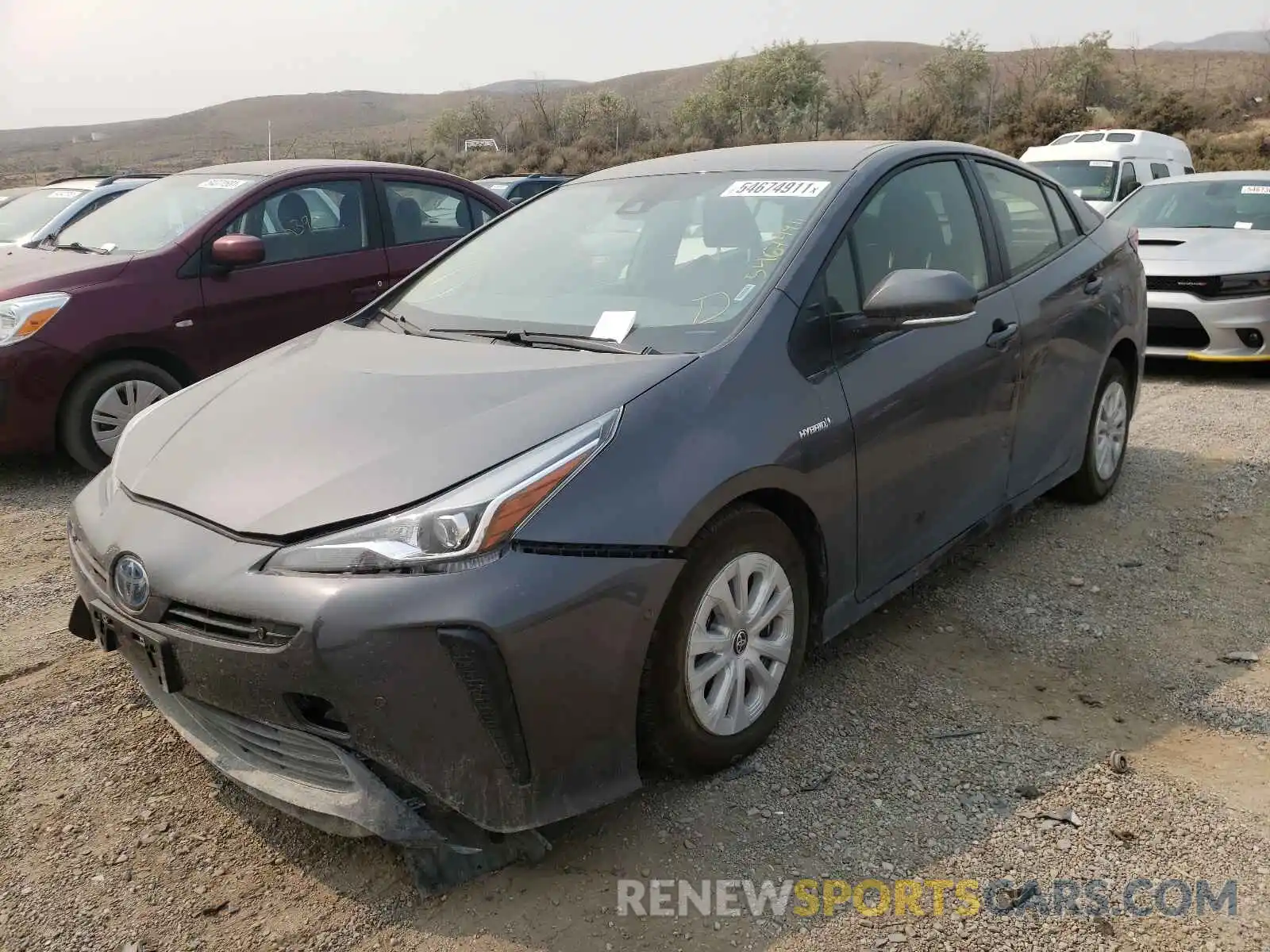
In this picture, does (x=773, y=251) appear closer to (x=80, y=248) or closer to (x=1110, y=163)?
(x=80, y=248)

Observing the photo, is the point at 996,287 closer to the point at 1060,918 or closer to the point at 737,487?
the point at 737,487

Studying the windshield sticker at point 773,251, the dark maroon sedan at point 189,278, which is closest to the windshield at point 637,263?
the windshield sticker at point 773,251

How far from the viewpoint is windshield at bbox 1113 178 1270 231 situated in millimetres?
8227

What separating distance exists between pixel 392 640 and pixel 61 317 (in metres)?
4.20

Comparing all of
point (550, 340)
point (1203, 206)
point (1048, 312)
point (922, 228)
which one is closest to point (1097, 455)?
point (1048, 312)

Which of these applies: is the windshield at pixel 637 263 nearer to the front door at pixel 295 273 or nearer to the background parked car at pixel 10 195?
the front door at pixel 295 273

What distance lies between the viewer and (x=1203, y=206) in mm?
8516

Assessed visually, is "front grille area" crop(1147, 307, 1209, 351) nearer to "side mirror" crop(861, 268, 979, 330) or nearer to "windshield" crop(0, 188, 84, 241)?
"side mirror" crop(861, 268, 979, 330)

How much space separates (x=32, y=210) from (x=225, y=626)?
33.2ft

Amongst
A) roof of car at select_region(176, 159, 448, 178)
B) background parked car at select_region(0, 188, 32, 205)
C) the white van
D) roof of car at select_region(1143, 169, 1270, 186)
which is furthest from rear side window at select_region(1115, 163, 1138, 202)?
background parked car at select_region(0, 188, 32, 205)

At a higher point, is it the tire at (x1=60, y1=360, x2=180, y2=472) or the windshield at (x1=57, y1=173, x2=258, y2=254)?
the windshield at (x1=57, y1=173, x2=258, y2=254)

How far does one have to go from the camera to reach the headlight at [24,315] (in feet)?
17.0

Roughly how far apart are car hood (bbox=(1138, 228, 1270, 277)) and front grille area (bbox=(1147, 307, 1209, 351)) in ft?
0.89

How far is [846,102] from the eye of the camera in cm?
4897
